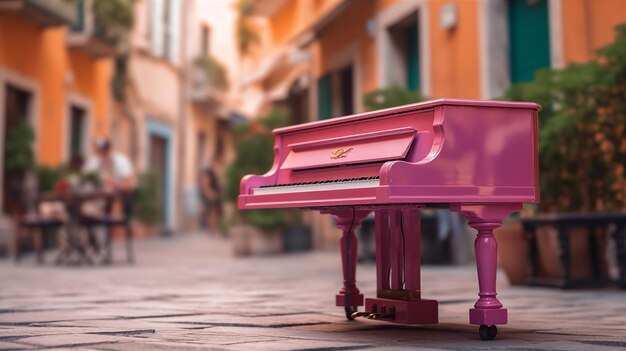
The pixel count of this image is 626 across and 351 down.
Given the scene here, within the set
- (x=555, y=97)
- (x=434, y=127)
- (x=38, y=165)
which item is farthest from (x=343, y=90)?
(x=434, y=127)

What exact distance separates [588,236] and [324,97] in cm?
885

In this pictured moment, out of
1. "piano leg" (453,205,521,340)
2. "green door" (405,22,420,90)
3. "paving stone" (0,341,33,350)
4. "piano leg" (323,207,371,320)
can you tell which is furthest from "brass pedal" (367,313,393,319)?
"green door" (405,22,420,90)

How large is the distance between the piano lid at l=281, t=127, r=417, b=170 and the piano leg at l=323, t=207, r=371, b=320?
1.22 feet

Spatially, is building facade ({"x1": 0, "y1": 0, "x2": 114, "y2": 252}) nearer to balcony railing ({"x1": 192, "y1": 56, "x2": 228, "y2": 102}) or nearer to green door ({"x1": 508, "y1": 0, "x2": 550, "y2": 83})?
balcony railing ({"x1": 192, "y1": 56, "x2": 228, "y2": 102})

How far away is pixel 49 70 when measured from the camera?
15.9 meters

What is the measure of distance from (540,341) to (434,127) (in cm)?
94

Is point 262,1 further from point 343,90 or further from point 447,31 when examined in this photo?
point 447,31

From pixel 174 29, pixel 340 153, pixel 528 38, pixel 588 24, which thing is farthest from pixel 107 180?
pixel 174 29

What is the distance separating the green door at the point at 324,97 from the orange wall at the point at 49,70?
191 inches

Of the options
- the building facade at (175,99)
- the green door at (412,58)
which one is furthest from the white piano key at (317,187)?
the building facade at (175,99)

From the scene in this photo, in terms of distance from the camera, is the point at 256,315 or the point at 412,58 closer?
the point at 256,315

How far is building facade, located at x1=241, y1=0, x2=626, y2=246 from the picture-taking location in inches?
335

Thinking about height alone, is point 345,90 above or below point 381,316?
above

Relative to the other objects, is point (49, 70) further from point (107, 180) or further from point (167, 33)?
point (167, 33)
